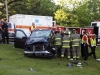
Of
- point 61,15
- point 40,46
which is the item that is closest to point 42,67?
point 40,46

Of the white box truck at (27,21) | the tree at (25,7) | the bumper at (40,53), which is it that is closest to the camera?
the bumper at (40,53)

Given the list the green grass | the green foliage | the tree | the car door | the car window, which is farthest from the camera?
the green foliage

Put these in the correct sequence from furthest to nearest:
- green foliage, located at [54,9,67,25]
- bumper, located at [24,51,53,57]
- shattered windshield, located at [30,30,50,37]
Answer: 1. green foliage, located at [54,9,67,25]
2. shattered windshield, located at [30,30,50,37]
3. bumper, located at [24,51,53,57]

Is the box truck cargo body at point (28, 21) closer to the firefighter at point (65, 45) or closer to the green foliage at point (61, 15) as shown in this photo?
the firefighter at point (65, 45)

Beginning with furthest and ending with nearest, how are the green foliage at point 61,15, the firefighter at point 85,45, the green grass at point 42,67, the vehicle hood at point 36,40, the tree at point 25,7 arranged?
the green foliage at point 61,15
the tree at point 25,7
the firefighter at point 85,45
the vehicle hood at point 36,40
the green grass at point 42,67

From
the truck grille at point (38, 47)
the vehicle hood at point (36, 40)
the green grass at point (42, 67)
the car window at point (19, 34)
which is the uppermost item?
the car window at point (19, 34)

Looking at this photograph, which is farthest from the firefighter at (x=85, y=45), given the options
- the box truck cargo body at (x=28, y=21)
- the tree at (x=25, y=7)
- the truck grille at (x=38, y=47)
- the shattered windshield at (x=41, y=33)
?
the tree at (x=25, y=7)

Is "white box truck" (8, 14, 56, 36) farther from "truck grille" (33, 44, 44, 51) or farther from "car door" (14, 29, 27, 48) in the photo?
"truck grille" (33, 44, 44, 51)

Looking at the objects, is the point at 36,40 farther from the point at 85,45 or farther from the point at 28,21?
the point at 28,21

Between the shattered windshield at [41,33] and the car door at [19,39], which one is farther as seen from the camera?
the car door at [19,39]

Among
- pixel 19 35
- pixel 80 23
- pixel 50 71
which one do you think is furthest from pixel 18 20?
pixel 80 23

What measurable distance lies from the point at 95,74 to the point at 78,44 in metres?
3.31

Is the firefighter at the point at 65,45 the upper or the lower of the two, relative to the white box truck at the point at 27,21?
lower

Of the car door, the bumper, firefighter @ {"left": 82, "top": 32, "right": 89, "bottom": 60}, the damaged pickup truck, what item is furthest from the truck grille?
firefighter @ {"left": 82, "top": 32, "right": 89, "bottom": 60}
